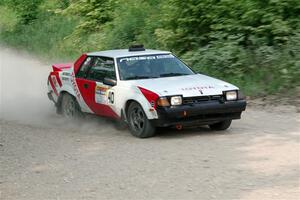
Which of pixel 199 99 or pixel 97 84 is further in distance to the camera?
pixel 97 84

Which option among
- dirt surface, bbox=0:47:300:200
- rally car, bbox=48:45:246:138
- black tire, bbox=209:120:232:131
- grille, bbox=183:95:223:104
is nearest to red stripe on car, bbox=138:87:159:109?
rally car, bbox=48:45:246:138

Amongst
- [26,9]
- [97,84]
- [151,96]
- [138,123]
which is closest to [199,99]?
[151,96]

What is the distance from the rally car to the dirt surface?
1.00 feet

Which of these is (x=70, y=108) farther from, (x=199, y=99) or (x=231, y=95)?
(x=231, y=95)

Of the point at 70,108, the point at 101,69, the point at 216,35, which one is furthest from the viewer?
the point at 216,35

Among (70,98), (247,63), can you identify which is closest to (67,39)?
(247,63)

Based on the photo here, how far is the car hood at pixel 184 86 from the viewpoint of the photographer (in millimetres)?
10242

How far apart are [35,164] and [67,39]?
18.9 metres

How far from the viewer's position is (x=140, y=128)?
10.6 m

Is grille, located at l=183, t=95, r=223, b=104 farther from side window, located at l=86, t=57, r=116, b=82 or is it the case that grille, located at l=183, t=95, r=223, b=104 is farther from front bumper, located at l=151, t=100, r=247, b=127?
side window, located at l=86, t=57, r=116, b=82

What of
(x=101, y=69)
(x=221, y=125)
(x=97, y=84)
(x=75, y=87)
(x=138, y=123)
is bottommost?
(x=221, y=125)

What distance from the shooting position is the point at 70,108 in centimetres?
1269

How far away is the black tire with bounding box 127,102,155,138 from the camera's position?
10.4 meters

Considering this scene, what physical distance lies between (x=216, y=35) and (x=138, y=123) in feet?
22.3
